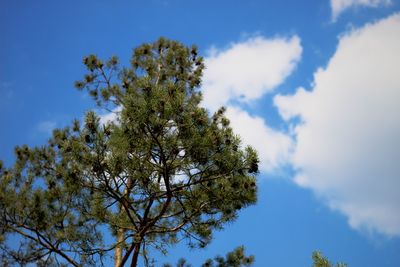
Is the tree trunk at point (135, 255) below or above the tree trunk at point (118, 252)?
Result: below

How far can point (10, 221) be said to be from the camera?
6500 mm

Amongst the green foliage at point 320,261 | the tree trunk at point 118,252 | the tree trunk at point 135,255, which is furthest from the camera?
the tree trunk at point 118,252

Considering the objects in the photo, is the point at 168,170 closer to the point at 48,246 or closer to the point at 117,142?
the point at 117,142

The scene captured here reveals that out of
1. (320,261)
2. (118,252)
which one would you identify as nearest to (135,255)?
(118,252)

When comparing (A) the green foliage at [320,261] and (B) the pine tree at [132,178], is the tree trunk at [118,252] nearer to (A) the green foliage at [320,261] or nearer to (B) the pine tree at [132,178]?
(B) the pine tree at [132,178]

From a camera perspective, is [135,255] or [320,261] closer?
[320,261]

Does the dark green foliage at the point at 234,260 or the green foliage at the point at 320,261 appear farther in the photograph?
the dark green foliage at the point at 234,260

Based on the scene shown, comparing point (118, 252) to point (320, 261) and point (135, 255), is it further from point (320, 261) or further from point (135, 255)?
point (320, 261)

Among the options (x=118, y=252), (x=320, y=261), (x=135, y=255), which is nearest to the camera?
(x=320, y=261)

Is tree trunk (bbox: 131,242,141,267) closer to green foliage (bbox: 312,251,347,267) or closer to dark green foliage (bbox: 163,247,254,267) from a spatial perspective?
dark green foliage (bbox: 163,247,254,267)

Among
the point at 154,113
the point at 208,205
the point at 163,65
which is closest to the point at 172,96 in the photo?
the point at 154,113

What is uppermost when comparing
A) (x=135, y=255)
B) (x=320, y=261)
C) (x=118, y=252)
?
(x=118, y=252)

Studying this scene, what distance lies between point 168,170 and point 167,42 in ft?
17.3

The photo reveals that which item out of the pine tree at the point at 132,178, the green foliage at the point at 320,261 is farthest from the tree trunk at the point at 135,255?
the green foliage at the point at 320,261
